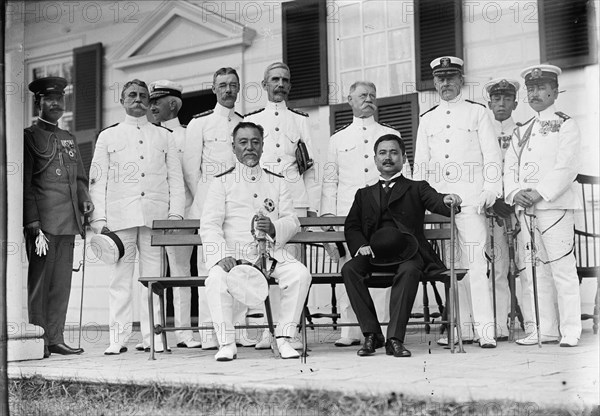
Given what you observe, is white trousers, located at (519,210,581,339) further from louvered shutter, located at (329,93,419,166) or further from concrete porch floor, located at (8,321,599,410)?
louvered shutter, located at (329,93,419,166)

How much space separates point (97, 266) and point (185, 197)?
372cm

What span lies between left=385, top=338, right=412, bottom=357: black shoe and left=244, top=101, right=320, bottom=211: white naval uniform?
5.71 feet

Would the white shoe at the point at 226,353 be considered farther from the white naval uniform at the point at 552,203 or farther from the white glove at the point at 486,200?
the white naval uniform at the point at 552,203

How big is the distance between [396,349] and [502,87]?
2745mm

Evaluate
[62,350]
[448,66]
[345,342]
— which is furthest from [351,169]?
[62,350]

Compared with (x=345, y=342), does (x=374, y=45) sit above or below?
above

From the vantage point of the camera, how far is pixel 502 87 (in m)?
7.22

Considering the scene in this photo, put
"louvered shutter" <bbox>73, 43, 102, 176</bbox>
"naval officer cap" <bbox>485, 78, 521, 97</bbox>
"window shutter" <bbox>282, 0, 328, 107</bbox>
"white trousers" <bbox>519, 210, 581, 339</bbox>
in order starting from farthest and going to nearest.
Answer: "louvered shutter" <bbox>73, 43, 102, 176</bbox> < "window shutter" <bbox>282, 0, 328, 107</bbox> < "naval officer cap" <bbox>485, 78, 521, 97</bbox> < "white trousers" <bbox>519, 210, 581, 339</bbox>

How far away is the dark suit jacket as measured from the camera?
605cm

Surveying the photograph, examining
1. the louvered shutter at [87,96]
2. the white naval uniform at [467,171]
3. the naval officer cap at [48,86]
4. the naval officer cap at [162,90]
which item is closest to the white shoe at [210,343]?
the white naval uniform at [467,171]

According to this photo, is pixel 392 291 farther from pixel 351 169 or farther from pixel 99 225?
pixel 99 225

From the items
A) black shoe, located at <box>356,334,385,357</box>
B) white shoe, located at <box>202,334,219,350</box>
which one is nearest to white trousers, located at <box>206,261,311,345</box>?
black shoe, located at <box>356,334,385,357</box>

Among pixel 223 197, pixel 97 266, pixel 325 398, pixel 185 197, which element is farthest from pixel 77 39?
pixel 325 398

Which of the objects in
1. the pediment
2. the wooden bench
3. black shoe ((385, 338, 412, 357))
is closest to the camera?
black shoe ((385, 338, 412, 357))
